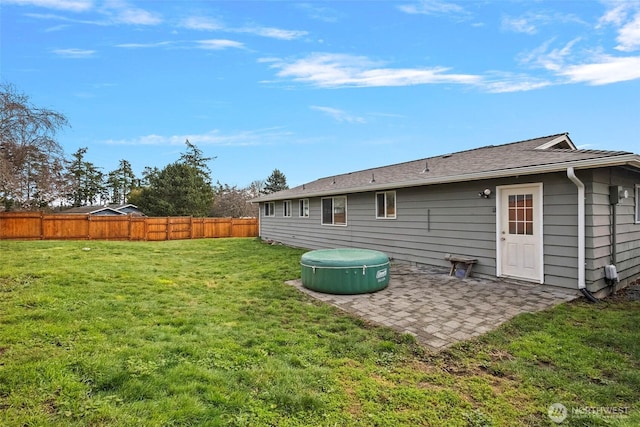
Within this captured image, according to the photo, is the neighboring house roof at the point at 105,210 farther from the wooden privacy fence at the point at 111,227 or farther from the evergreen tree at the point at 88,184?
the wooden privacy fence at the point at 111,227

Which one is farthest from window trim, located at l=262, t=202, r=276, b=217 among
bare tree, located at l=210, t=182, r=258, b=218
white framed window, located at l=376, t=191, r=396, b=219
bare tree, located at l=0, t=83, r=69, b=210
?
bare tree, located at l=210, t=182, r=258, b=218

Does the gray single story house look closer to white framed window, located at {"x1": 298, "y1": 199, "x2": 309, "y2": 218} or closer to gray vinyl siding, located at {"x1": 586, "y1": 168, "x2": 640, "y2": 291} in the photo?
gray vinyl siding, located at {"x1": 586, "y1": 168, "x2": 640, "y2": 291}

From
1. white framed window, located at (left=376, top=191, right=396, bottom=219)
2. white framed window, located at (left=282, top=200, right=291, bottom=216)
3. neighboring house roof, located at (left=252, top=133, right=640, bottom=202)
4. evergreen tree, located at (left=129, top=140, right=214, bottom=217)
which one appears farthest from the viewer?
evergreen tree, located at (left=129, top=140, right=214, bottom=217)

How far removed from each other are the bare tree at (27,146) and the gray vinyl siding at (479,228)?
10.6 meters

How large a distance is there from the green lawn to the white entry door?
1207 millimetres

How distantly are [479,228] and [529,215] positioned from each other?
3.26ft

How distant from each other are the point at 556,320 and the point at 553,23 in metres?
7.31

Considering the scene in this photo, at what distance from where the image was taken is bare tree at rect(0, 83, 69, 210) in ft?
31.1

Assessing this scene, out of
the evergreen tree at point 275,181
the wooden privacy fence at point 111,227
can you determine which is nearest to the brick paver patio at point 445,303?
the wooden privacy fence at point 111,227

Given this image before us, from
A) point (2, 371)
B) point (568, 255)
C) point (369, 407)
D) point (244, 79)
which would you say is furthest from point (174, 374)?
point (244, 79)

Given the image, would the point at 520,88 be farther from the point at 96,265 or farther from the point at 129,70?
the point at 96,265

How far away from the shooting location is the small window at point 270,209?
53.9 feet

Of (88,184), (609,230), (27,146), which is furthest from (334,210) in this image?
(88,184)

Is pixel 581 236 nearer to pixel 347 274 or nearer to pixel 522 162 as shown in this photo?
pixel 522 162
